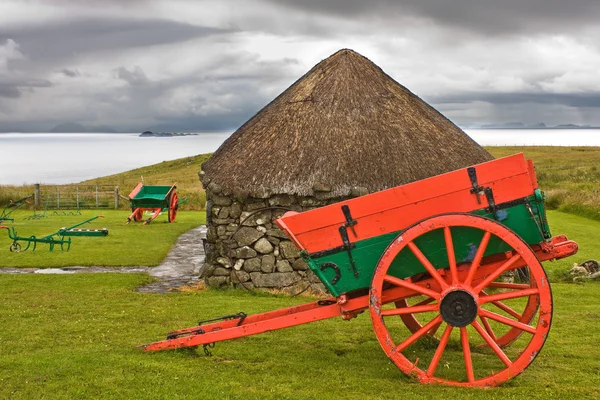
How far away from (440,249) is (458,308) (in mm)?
573

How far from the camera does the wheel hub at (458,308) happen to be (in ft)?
18.8

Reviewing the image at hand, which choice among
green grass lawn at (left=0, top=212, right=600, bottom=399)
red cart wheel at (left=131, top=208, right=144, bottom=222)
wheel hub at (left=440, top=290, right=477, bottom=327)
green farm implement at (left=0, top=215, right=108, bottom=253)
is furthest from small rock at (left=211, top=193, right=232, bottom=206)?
red cart wheel at (left=131, top=208, right=144, bottom=222)

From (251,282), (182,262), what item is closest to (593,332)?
(251,282)

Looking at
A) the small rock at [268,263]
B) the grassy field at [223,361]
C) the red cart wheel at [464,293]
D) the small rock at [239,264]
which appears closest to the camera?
the red cart wheel at [464,293]

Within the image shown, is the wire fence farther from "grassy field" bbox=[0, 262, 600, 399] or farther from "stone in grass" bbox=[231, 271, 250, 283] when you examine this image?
"grassy field" bbox=[0, 262, 600, 399]

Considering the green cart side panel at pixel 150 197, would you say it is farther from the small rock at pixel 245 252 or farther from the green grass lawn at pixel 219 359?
the green grass lawn at pixel 219 359

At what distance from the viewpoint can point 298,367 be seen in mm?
6848

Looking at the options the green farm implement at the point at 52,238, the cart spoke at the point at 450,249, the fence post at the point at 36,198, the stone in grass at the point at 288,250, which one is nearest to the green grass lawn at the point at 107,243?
the green farm implement at the point at 52,238

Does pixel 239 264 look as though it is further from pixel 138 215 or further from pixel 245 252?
pixel 138 215

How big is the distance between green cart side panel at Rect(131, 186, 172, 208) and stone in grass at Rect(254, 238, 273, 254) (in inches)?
552

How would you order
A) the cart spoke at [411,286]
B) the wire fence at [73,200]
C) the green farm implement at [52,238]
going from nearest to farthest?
the cart spoke at [411,286] < the green farm implement at [52,238] < the wire fence at [73,200]

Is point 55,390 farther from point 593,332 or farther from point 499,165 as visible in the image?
point 593,332

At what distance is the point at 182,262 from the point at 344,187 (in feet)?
21.6

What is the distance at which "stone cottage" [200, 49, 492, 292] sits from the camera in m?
12.6
